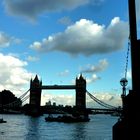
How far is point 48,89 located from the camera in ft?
632

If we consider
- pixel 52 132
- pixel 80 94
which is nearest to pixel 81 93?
pixel 80 94

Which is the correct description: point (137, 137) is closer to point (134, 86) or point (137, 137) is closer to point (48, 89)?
point (134, 86)

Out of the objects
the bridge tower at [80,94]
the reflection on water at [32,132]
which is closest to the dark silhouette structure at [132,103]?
the reflection on water at [32,132]

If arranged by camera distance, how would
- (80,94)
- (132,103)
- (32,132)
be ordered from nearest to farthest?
(132,103), (32,132), (80,94)

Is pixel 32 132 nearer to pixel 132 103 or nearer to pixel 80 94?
pixel 132 103

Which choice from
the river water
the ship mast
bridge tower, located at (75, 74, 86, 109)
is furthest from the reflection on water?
A: bridge tower, located at (75, 74, 86, 109)

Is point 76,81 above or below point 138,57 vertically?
above

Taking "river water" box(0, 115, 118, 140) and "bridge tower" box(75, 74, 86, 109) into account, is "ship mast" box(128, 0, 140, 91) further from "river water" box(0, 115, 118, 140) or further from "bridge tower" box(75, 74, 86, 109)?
"bridge tower" box(75, 74, 86, 109)

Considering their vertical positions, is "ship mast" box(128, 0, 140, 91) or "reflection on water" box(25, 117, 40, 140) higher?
"ship mast" box(128, 0, 140, 91)

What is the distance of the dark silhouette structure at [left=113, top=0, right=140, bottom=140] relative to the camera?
57.3ft

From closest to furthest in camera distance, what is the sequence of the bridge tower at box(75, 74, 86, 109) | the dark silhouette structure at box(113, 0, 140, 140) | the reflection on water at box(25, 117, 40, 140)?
the dark silhouette structure at box(113, 0, 140, 140) → the reflection on water at box(25, 117, 40, 140) → the bridge tower at box(75, 74, 86, 109)

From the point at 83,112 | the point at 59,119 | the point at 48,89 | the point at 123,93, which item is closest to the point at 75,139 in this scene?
the point at 123,93

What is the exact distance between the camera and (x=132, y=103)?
17.9 meters

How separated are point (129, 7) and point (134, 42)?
1.63 metres
